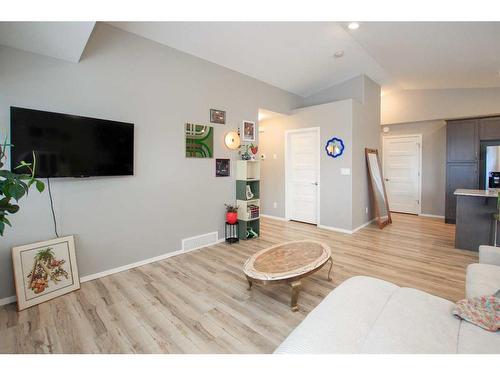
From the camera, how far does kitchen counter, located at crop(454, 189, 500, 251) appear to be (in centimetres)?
334

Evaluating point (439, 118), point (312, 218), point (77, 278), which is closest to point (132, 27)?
point (77, 278)

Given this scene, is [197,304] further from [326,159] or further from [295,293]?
[326,159]

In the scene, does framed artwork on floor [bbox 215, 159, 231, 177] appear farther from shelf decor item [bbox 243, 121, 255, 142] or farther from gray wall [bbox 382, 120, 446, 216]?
gray wall [bbox 382, 120, 446, 216]

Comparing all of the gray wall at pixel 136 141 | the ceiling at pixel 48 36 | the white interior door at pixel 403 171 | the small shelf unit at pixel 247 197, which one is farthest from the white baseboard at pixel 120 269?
the white interior door at pixel 403 171

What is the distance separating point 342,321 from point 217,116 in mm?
3280

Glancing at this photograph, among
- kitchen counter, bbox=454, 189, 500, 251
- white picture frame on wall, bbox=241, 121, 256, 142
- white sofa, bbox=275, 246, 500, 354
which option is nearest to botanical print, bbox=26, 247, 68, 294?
white sofa, bbox=275, 246, 500, 354

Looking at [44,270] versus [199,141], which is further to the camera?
[199,141]

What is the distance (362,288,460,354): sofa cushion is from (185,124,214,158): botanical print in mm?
2926

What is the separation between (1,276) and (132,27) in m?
2.86

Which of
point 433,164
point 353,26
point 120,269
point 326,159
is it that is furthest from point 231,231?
point 433,164

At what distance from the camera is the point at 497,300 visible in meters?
1.29

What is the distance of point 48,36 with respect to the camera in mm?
2051

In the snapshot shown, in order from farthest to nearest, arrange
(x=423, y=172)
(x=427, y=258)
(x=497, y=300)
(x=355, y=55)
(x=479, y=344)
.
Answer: (x=423, y=172)
(x=355, y=55)
(x=427, y=258)
(x=497, y=300)
(x=479, y=344)
